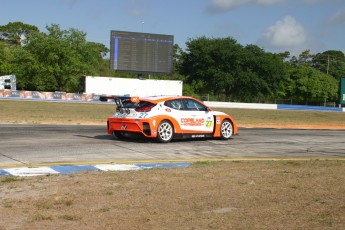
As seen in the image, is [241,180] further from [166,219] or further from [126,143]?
[126,143]

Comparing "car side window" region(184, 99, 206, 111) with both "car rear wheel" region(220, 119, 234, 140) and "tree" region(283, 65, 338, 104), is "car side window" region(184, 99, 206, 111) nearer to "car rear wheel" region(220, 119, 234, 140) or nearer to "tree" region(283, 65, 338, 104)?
"car rear wheel" region(220, 119, 234, 140)

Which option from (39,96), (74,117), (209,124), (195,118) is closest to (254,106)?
(39,96)

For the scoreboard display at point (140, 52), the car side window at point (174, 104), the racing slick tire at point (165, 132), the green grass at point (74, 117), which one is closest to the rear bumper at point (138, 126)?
the racing slick tire at point (165, 132)

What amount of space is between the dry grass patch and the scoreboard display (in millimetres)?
38637

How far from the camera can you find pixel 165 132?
14258 mm

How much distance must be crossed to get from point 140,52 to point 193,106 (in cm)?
3331

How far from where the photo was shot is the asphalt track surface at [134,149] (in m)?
10.9

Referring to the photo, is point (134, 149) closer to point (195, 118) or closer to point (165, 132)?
point (165, 132)

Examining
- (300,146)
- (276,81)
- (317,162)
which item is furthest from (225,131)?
(276,81)

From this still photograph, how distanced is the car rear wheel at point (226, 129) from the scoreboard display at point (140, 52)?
31827mm

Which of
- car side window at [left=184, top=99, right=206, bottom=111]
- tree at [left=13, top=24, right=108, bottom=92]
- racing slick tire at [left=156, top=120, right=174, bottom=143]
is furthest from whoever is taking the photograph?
tree at [left=13, top=24, right=108, bottom=92]

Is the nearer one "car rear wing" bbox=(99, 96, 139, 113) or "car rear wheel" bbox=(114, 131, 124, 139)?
"car rear wing" bbox=(99, 96, 139, 113)

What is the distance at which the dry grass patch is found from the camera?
542cm

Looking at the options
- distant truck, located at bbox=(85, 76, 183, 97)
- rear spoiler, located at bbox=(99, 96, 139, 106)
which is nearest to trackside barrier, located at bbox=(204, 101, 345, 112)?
distant truck, located at bbox=(85, 76, 183, 97)
